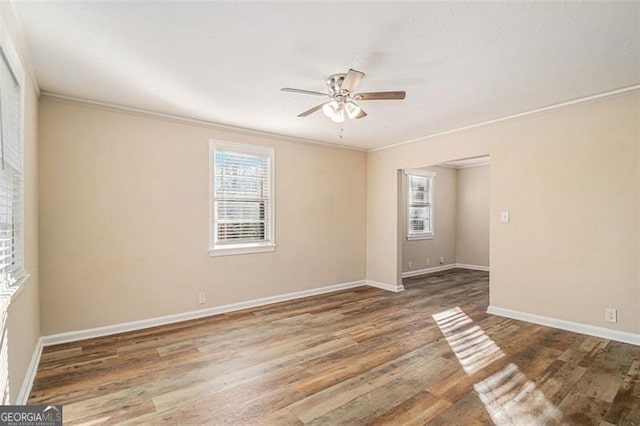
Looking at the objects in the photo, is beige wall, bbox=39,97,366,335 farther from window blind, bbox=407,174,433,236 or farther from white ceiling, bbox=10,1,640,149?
window blind, bbox=407,174,433,236

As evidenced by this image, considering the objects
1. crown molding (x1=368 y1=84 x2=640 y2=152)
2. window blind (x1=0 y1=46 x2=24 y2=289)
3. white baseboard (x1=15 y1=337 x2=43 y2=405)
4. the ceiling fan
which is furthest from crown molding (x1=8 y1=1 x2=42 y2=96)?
crown molding (x1=368 y1=84 x2=640 y2=152)

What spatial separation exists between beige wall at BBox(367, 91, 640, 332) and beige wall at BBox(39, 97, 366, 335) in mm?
2872

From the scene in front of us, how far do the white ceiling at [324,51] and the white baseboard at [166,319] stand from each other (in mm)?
2433

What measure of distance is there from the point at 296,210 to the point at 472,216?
4.73 meters

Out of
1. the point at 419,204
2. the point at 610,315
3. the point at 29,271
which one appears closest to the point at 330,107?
the point at 29,271

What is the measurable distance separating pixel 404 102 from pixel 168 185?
289cm

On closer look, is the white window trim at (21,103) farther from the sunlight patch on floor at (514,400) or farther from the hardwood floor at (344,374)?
the sunlight patch on floor at (514,400)

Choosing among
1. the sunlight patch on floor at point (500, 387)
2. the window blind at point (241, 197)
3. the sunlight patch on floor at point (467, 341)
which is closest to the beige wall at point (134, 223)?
the window blind at point (241, 197)

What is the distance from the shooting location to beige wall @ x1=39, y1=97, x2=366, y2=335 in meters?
→ 3.24

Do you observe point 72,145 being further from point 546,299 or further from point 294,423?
point 546,299

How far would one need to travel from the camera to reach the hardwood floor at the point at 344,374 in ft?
6.86

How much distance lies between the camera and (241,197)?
4.48 m

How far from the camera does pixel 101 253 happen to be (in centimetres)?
345

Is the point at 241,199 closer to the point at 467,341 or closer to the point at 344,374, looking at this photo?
the point at 344,374
